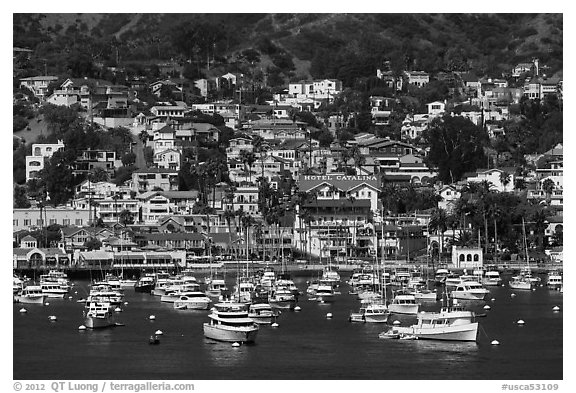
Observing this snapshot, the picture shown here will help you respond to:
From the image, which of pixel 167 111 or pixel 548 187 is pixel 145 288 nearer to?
pixel 548 187

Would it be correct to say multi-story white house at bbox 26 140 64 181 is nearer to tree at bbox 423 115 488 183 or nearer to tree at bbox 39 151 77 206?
tree at bbox 39 151 77 206

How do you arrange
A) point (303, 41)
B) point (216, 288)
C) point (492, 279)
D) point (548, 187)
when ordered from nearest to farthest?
point (216, 288)
point (492, 279)
point (548, 187)
point (303, 41)

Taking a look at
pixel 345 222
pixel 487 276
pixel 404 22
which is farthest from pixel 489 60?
pixel 487 276

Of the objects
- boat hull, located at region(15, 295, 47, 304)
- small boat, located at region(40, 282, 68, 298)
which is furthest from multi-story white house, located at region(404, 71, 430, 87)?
boat hull, located at region(15, 295, 47, 304)

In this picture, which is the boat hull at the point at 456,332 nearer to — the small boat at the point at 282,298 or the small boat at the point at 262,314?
the small boat at the point at 262,314

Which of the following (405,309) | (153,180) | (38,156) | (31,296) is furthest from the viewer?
(38,156)

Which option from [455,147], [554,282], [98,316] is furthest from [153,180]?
[98,316]
